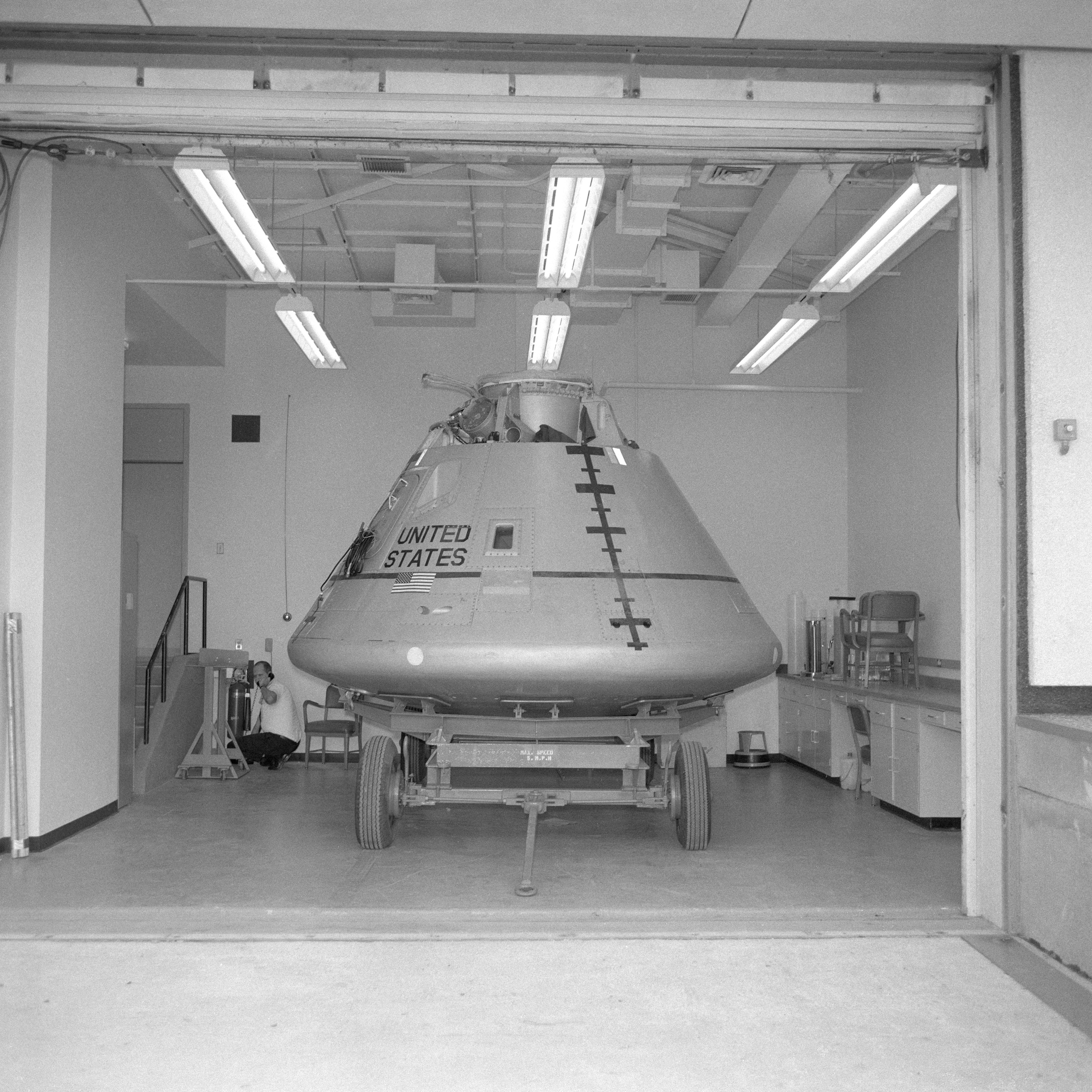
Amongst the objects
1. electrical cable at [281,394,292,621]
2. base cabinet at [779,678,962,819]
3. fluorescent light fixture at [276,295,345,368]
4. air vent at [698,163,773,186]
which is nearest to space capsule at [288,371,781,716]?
base cabinet at [779,678,962,819]

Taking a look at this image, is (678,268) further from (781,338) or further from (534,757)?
(534,757)

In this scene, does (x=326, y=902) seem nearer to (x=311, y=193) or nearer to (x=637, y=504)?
(x=637, y=504)

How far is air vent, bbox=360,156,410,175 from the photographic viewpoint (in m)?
7.70

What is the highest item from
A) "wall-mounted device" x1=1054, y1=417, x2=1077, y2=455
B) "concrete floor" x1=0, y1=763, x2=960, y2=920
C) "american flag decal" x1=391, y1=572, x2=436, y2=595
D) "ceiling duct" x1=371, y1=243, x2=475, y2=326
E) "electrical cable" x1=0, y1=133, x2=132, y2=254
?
"ceiling duct" x1=371, y1=243, x2=475, y2=326

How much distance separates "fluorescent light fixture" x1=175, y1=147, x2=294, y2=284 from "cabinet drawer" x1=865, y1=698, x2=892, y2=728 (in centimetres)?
Answer: 497

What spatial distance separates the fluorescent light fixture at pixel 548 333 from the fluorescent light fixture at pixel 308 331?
1.58 meters

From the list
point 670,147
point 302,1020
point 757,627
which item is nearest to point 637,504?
point 757,627

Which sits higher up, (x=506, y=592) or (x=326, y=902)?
(x=506, y=592)

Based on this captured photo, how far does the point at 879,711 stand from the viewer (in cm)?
798

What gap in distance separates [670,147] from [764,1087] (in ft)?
11.7

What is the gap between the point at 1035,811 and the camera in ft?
13.7

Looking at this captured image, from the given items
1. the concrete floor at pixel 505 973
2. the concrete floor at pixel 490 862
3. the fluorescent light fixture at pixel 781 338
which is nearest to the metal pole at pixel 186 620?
the concrete floor at pixel 490 862

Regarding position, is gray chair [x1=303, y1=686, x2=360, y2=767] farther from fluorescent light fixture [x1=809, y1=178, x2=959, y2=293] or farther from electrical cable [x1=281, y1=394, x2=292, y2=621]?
fluorescent light fixture [x1=809, y1=178, x2=959, y2=293]

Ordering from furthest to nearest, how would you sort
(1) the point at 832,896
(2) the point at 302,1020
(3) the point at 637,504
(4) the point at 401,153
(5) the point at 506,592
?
(3) the point at 637,504, (5) the point at 506,592, (1) the point at 832,896, (4) the point at 401,153, (2) the point at 302,1020
